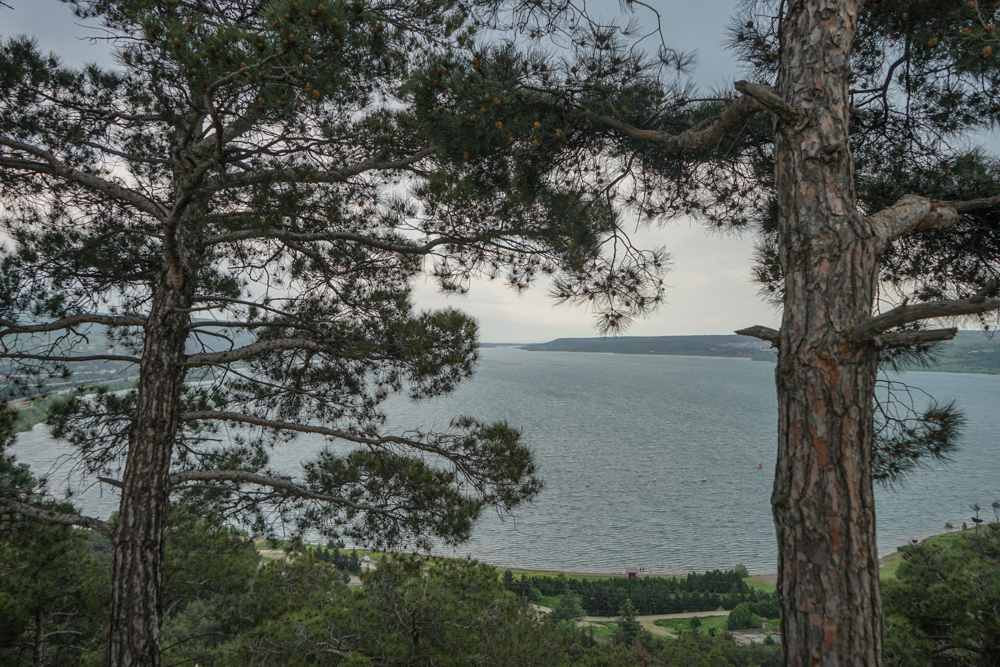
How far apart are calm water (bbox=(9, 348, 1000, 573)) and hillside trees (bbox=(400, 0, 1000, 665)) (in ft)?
19.0

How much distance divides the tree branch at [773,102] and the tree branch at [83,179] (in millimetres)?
2627

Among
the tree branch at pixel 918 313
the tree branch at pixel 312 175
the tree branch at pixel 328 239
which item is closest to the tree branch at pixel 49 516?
the tree branch at pixel 328 239

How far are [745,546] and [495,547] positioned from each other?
387 inches

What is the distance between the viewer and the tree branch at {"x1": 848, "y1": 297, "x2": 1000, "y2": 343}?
1.23 meters

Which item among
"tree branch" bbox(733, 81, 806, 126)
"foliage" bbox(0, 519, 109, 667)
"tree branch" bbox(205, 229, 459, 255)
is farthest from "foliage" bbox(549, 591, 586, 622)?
"tree branch" bbox(733, 81, 806, 126)

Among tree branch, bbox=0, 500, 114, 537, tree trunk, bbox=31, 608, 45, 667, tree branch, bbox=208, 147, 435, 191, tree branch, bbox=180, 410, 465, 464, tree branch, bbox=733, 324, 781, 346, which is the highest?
tree branch, bbox=208, 147, 435, 191

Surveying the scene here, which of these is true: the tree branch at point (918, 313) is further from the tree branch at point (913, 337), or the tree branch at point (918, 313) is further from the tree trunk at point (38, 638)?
the tree trunk at point (38, 638)

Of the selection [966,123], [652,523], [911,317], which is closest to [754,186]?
[966,123]

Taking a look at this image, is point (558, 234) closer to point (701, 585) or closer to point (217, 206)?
point (217, 206)

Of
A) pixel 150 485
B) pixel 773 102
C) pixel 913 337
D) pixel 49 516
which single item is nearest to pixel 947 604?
pixel 913 337

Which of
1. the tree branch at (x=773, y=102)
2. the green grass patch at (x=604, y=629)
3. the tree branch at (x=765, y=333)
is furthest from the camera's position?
the green grass patch at (x=604, y=629)

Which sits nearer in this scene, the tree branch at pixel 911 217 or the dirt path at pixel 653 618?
the tree branch at pixel 911 217

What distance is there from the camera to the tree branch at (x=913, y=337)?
51.6 inches

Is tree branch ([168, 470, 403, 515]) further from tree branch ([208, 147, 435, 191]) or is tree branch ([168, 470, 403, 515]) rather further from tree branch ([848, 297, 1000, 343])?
tree branch ([848, 297, 1000, 343])
